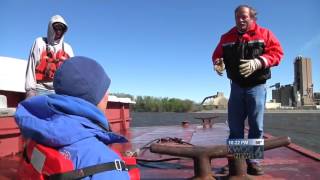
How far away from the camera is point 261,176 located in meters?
4.16

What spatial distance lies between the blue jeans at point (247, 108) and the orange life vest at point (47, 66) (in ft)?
5.59

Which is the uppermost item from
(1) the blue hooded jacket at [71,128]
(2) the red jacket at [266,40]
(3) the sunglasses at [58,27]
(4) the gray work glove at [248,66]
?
(3) the sunglasses at [58,27]

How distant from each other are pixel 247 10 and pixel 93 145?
2.89 meters

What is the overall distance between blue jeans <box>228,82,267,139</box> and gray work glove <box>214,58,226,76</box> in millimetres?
166

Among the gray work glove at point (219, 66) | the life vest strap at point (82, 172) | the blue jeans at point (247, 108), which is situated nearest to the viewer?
the life vest strap at point (82, 172)

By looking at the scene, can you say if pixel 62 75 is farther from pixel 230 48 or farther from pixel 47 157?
pixel 230 48

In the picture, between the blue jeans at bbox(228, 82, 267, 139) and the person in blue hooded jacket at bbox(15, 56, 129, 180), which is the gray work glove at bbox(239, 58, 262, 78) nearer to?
the blue jeans at bbox(228, 82, 267, 139)

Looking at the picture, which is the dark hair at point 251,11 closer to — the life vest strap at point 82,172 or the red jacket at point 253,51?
the red jacket at point 253,51

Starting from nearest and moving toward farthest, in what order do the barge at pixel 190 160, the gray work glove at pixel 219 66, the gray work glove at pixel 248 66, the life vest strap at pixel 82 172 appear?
the life vest strap at pixel 82 172, the barge at pixel 190 160, the gray work glove at pixel 248 66, the gray work glove at pixel 219 66

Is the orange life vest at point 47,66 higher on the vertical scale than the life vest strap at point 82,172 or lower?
higher

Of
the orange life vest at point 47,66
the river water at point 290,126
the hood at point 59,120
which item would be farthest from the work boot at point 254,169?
the river water at point 290,126

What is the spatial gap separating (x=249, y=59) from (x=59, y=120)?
2.75m

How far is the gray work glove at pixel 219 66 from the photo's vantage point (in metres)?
4.35

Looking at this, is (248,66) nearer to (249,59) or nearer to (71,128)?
(249,59)
